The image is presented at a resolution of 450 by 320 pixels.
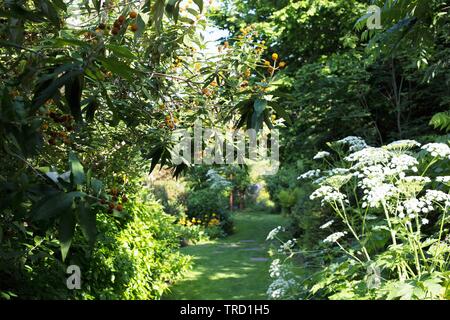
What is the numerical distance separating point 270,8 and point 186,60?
20.6 ft

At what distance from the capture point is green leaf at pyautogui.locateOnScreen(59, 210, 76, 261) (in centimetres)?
111

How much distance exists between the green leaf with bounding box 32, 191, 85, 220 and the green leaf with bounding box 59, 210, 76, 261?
0.02 metres

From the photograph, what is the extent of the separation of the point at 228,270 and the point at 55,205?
22.5ft

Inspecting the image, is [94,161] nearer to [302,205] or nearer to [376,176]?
[376,176]

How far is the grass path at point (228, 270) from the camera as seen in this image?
240 inches

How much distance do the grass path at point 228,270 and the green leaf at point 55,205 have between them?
492cm

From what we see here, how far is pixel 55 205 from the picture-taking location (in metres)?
1.11

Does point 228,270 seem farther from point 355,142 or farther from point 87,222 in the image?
point 87,222

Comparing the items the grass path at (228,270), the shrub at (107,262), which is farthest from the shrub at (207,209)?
the shrub at (107,262)

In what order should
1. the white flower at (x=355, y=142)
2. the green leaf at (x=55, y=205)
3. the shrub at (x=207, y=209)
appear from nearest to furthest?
the green leaf at (x=55, y=205)
the white flower at (x=355, y=142)
the shrub at (x=207, y=209)

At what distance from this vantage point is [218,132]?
284 centimetres

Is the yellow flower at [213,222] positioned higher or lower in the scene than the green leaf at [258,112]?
lower

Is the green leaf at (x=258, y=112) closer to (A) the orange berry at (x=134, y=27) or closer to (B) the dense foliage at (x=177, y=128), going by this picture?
(B) the dense foliage at (x=177, y=128)
